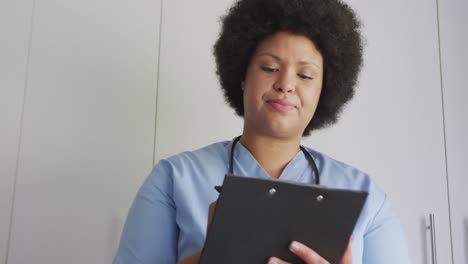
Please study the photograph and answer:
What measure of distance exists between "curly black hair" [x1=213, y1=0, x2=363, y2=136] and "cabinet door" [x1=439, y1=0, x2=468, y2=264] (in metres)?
0.46

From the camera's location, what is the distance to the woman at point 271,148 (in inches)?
32.3

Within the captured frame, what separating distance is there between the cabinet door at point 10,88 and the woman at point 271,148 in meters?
0.44

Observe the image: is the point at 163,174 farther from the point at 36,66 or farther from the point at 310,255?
the point at 36,66

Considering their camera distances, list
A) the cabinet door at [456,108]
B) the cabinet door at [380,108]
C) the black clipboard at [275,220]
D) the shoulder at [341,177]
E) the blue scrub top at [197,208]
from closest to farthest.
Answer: the black clipboard at [275,220] → the blue scrub top at [197,208] → the shoulder at [341,177] → the cabinet door at [380,108] → the cabinet door at [456,108]

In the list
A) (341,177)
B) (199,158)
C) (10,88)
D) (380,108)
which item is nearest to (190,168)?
(199,158)

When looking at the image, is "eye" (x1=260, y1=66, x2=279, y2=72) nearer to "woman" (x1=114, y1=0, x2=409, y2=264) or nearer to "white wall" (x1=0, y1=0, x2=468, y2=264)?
"woman" (x1=114, y1=0, x2=409, y2=264)

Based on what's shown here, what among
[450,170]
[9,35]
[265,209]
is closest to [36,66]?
[9,35]

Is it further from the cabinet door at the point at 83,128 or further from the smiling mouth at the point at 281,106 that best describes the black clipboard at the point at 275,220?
the cabinet door at the point at 83,128

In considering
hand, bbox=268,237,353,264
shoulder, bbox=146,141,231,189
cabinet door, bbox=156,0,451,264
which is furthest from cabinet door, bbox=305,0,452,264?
hand, bbox=268,237,353,264

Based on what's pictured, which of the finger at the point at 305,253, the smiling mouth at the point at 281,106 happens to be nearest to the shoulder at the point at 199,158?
the smiling mouth at the point at 281,106

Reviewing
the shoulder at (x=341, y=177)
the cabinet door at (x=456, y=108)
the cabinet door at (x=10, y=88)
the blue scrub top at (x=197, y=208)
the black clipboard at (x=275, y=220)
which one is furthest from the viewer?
the cabinet door at (x=456, y=108)

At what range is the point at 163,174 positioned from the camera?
873 mm

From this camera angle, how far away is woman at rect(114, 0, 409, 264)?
820 millimetres

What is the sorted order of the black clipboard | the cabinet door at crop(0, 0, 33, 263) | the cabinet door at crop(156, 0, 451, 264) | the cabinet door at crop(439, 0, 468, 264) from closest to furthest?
the black clipboard → the cabinet door at crop(0, 0, 33, 263) → the cabinet door at crop(156, 0, 451, 264) → the cabinet door at crop(439, 0, 468, 264)
